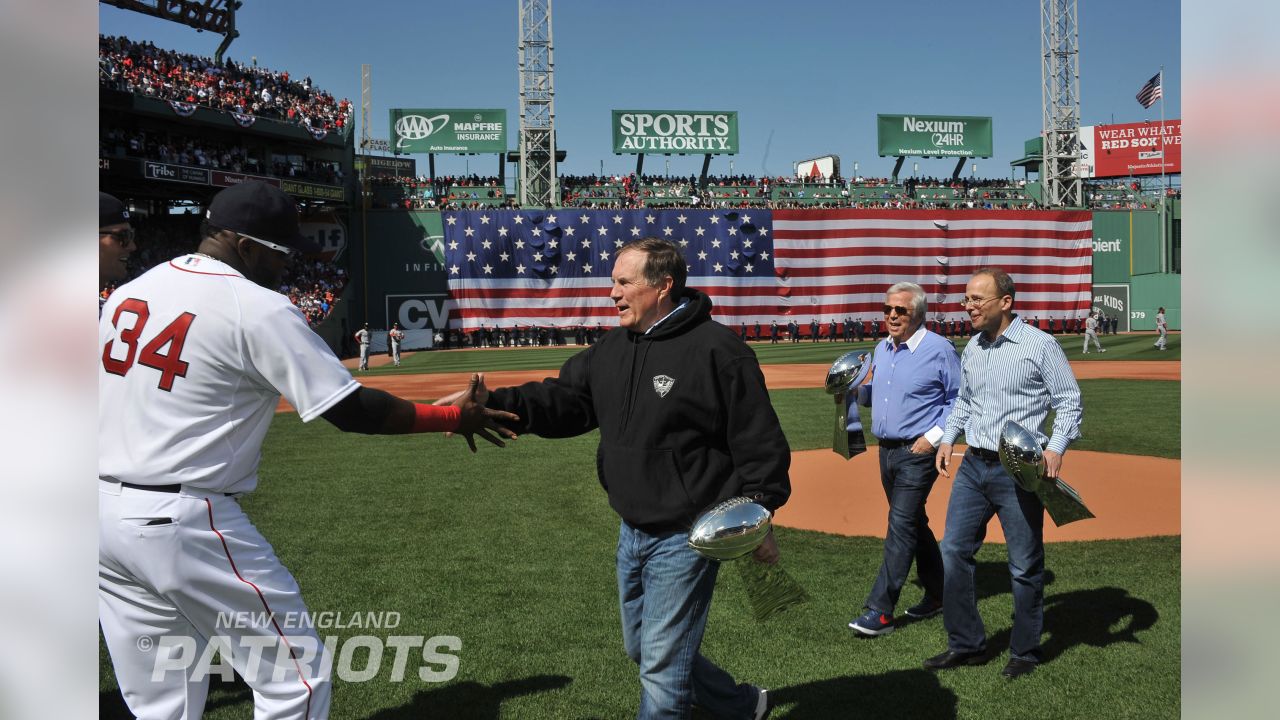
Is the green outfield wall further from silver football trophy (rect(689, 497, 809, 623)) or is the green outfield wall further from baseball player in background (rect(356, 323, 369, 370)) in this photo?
silver football trophy (rect(689, 497, 809, 623))

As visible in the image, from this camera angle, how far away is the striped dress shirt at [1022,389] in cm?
484

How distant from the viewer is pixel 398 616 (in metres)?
5.78

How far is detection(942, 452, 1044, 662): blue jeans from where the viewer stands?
4.79m

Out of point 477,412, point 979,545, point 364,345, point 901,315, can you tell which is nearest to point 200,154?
point 364,345

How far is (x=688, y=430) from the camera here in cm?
336

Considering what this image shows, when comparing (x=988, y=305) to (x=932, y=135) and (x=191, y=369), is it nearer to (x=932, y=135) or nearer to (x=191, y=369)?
(x=191, y=369)

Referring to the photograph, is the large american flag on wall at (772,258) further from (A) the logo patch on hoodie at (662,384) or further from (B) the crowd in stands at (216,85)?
(A) the logo patch on hoodie at (662,384)

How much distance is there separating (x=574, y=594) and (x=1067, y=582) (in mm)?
3673

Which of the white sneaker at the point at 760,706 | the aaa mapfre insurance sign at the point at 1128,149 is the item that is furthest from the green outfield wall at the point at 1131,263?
the white sneaker at the point at 760,706

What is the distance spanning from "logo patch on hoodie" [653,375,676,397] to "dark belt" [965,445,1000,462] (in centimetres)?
243

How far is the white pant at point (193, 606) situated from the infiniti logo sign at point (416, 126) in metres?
46.5

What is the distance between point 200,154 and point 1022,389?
36383mm

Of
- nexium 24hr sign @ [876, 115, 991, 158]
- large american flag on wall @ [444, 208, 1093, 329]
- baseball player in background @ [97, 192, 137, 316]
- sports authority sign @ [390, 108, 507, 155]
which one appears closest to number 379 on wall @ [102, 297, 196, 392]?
baseball player in background @ [97, 192, 137, 316]
